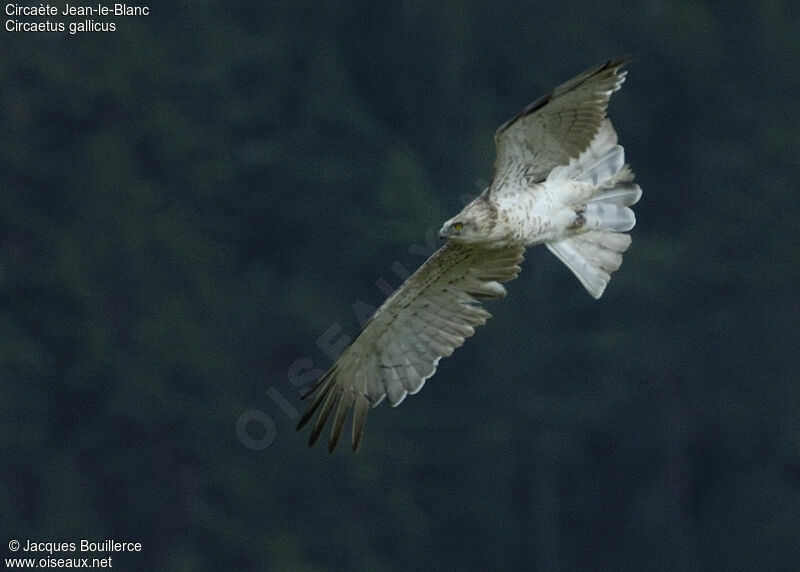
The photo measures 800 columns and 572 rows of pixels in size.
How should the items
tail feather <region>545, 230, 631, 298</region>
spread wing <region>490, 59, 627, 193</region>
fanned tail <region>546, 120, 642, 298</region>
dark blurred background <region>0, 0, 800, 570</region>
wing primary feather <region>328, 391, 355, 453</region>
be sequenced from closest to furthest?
spread wing <region>490, 59, 627, 193</region> < fanned tail <region>546, 120, 642, 298</region> < tail feather <region>545, 230, 631, 298</region> < wing primary feather <region>328, 391, 355, 453</region> < dark blurred background <region>0, 0, 800, 570</region>

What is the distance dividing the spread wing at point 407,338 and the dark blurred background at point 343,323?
12.2 meters

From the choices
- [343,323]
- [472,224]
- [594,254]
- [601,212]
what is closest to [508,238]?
[472,224]

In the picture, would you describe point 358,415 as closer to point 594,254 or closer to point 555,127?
point 594,254

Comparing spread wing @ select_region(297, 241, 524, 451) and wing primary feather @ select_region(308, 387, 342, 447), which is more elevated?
spread wing @ select_region(297, 241, 524, 451)

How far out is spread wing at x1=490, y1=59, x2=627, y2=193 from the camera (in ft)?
31.6

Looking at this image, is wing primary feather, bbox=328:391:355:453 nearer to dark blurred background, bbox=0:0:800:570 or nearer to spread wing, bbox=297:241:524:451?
spread wing, bbox=297:241:524:451

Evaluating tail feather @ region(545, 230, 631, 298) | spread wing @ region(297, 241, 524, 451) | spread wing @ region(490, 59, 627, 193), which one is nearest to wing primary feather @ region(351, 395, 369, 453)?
spread wing @ region(297, 241, 524, 451)

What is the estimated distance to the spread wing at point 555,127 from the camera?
31.6ft

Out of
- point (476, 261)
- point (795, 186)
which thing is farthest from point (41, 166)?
point (476, 261)

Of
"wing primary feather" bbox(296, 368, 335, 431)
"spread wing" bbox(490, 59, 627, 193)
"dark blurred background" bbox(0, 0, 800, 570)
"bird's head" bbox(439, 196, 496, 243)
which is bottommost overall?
"wing primary feather" bbox(296, 368, 335, 431)

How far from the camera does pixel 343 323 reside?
23.8 meters

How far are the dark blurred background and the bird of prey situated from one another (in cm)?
1226

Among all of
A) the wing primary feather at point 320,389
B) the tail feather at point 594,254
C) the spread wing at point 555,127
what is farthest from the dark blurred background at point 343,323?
the spread wing at point 555,127

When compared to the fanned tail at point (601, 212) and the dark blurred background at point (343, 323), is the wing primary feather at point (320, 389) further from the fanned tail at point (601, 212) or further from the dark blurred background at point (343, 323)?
the dark blurred background at point (343, 323)
